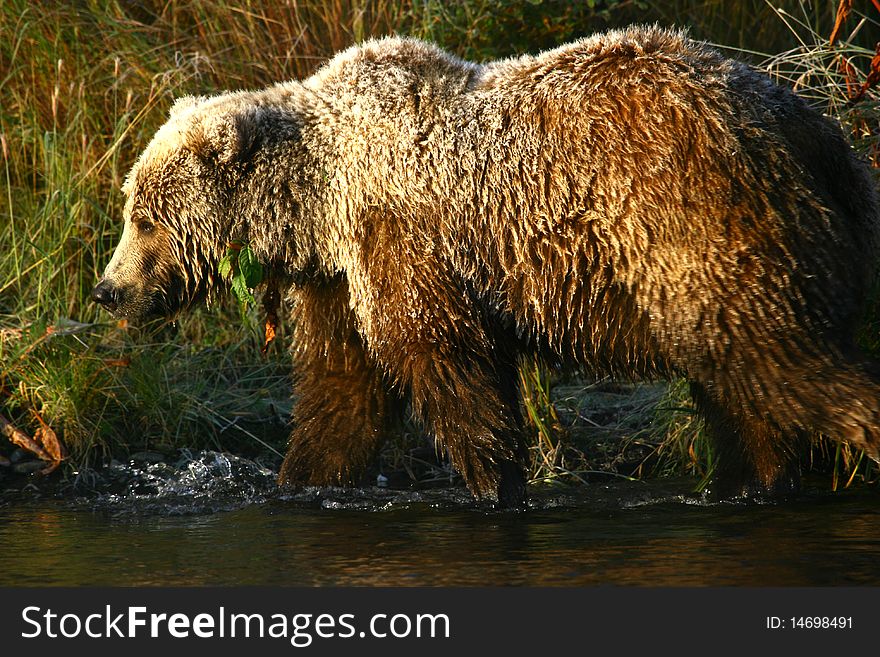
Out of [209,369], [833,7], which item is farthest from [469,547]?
[833,7]

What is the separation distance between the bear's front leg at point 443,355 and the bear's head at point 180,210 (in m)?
0.75

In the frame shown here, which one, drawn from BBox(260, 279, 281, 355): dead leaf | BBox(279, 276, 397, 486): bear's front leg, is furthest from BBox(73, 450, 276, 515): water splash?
BBox(260, 279, 281, 355): dead leaf

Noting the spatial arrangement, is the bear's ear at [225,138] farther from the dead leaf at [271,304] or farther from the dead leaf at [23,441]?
the dead leaf at [23,441]

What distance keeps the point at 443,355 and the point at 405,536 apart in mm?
764

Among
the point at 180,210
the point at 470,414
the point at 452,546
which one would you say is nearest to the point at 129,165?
the point at 180,210

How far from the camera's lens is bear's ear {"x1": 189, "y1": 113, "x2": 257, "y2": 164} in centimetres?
594

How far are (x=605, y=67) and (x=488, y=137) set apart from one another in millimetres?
563

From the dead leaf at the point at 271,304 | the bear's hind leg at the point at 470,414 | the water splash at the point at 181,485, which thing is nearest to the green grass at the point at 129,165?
the water splash at the point at 181,485

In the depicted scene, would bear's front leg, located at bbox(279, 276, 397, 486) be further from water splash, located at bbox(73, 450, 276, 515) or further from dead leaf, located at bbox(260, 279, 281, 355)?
water splash, located at bbox(73, 450, 276, 515)

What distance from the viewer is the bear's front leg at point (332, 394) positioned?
6.25 meters

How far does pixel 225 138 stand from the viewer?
5.97m

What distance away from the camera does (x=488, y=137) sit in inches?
228

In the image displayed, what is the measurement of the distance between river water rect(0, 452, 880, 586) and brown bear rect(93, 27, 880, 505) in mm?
295

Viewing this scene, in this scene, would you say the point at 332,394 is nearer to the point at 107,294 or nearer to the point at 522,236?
the point at 107,294
